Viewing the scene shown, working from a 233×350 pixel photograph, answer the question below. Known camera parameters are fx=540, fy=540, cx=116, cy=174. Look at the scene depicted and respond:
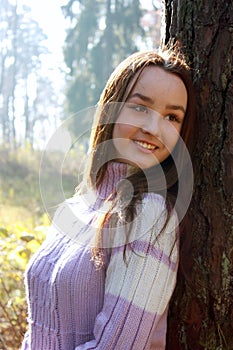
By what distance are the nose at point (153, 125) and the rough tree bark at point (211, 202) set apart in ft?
0.63

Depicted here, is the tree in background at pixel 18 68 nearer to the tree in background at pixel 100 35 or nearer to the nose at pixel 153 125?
the tree in background at pixel 100 35

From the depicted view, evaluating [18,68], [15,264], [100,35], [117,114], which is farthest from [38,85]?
[117,114]

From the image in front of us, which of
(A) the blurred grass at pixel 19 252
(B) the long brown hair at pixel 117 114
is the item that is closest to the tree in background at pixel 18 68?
(A) the blurred grass at pixel 19 252

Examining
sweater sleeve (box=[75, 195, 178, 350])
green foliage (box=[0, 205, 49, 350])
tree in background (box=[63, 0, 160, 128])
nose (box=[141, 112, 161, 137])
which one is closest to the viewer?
sweater sleeve (box=[75, 195, 178, 350])

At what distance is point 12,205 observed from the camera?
12.1 meters

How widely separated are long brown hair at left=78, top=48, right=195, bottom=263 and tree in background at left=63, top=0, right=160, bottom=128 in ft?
71.3

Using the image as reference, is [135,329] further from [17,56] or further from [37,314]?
[17,56]

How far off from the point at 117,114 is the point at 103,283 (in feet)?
1.63

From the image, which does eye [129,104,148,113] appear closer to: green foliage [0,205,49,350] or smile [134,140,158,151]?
smile [134,140,158,151]

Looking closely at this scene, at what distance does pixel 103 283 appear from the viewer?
154 cm

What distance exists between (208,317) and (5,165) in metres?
15.5

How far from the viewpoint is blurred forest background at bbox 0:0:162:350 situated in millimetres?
3057

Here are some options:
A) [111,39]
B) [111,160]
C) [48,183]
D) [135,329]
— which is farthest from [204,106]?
[111,39]

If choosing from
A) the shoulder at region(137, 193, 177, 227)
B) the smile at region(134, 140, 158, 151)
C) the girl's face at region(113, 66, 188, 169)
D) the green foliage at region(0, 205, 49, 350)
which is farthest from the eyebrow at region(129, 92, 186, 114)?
the green foliage at region(0, 205, 49, 350)
